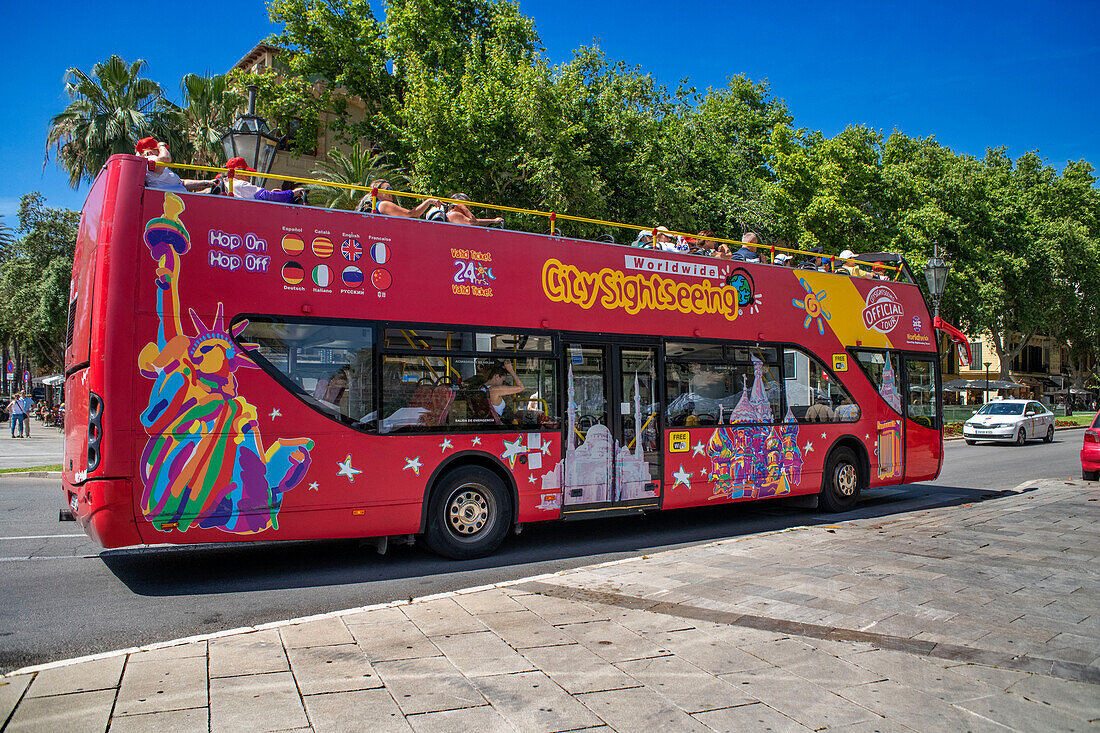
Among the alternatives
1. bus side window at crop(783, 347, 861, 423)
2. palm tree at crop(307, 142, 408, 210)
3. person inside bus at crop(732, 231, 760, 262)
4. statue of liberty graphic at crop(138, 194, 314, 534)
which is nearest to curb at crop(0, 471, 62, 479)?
palm tree at crop(307, 142, 408, 210)

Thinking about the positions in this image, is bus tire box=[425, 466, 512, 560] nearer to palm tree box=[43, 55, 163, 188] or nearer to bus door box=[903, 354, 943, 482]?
bus door box=[903, 354, 943, 482]

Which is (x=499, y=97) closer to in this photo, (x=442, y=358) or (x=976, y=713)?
(x=442, y=358)

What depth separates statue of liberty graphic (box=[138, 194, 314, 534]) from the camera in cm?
640

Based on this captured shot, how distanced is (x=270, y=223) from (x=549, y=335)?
3.26m

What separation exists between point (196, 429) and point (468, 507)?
9.33ft

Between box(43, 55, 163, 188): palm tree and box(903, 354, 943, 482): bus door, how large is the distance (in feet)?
70.3

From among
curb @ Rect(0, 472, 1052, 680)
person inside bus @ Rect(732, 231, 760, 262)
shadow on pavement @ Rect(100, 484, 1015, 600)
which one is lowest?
shadow on pavement @ Rect(100, 484, 1015, 600)

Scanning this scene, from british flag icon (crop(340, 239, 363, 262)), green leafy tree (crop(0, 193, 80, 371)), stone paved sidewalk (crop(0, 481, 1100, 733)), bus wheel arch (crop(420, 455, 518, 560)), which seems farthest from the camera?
green leafy tree (crop(0, 193, 80, 371))

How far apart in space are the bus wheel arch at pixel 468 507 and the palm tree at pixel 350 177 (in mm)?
17247

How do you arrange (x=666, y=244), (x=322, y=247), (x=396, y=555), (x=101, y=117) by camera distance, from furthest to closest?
(x=101, y=117)
(x=666, y=244)
(x=396, y=555)
(x=322, y=247)

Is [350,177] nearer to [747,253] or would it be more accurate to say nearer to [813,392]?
[747,253]

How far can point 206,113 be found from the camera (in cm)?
2412

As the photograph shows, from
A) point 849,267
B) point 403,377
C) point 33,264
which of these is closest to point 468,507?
point 403,377

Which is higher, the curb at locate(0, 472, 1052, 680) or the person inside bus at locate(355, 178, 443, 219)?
the person inside bus at locate(355, 178, 443, 219)
